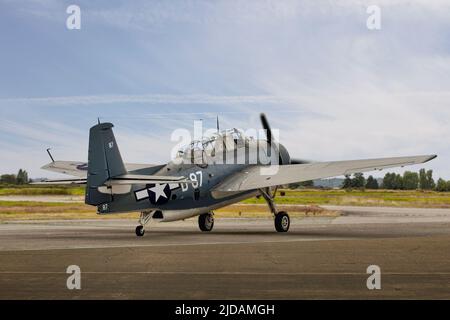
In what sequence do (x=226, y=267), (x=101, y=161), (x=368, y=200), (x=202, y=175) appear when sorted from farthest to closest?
(x=368, y=200)
(x=202, y=175)
(x=101, y=161)
(x=226, y=267)

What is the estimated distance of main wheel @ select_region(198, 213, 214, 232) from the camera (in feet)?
95.8

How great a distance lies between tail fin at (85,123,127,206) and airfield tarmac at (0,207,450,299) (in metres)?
1.68

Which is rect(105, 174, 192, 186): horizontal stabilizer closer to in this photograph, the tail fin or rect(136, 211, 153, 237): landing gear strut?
the tail fin

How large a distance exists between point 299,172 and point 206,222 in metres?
4.85

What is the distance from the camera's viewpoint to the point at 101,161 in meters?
23.6

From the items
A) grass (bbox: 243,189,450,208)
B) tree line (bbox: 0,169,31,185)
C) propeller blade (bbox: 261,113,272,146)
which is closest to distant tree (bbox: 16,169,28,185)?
tree line (bbox: 0,169,31,185)

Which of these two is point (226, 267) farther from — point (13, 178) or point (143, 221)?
point (13, 178)

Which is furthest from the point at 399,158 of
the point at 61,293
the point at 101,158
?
the point at 61,293

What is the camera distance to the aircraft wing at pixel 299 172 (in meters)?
26.2

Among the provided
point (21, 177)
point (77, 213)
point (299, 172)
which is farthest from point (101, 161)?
point (21, 177)

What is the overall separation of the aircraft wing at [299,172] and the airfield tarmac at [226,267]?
3.25 m

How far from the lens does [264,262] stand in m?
15.6
